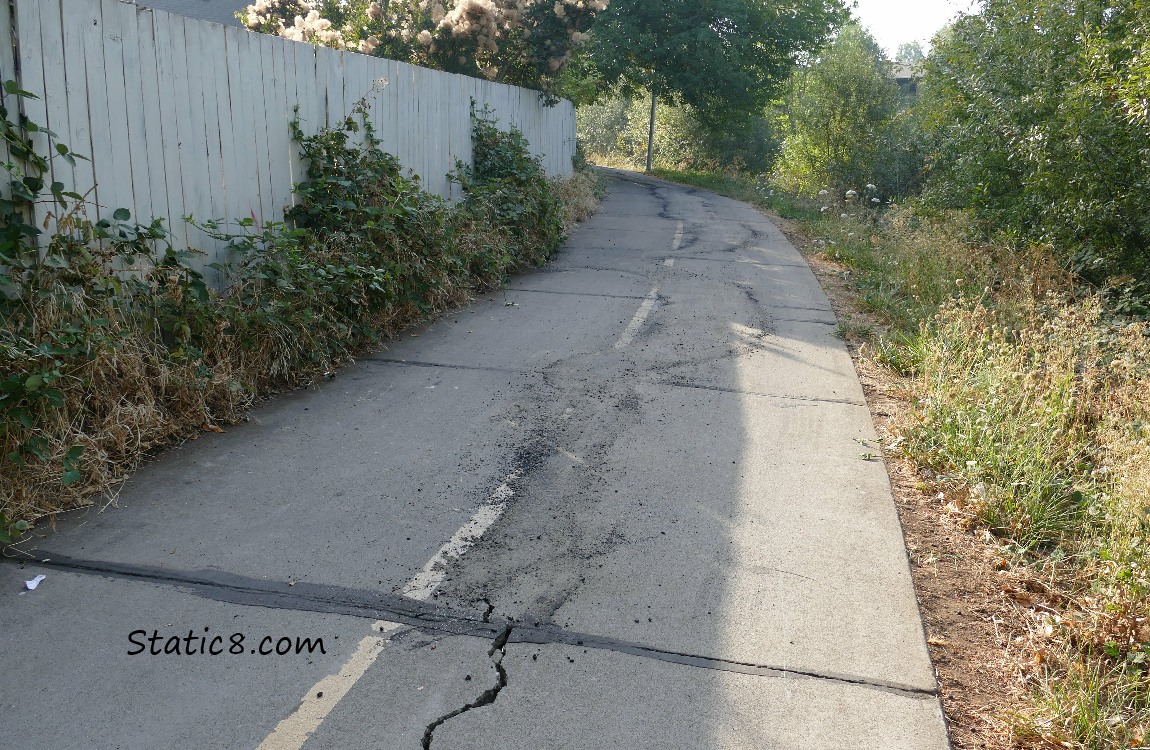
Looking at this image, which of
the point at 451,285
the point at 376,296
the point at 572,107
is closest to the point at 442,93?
the point at 451,285

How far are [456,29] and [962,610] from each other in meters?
14.4

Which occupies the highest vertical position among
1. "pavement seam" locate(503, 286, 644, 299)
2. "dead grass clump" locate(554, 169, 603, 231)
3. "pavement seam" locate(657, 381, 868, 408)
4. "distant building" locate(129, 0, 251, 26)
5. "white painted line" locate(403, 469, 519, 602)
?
"distant building" locate(129, 0, 251, 26)

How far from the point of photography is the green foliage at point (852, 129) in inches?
940

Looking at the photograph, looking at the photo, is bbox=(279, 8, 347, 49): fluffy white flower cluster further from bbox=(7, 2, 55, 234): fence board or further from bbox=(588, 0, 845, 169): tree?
bbox=(588, 0, 845, 169): tree

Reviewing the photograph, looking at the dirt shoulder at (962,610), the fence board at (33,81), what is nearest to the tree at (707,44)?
the fence board at (33,81)

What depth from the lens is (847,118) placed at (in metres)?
26.0

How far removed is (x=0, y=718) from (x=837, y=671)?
2.99m

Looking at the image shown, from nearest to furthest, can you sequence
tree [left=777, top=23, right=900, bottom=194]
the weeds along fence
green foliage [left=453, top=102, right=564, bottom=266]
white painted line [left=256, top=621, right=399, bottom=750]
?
white painted line [left=256, top=621, right=399, bottom=750] < the weeds along fence < green foliage [left=453, top=102, right=564, bottom=266] < tree [left=777, top=23, right=900, bottom=194]

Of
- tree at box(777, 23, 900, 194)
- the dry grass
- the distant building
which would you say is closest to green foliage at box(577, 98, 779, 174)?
tree at box(777, 23, 900, 194)

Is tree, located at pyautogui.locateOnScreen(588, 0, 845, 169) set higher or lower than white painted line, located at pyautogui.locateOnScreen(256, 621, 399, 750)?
higher

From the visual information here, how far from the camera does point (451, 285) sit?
9.45 metres

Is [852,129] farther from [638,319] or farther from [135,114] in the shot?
[135,114]

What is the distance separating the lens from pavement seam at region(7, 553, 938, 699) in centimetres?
350

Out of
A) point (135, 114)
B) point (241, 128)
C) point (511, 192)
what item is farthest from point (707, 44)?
point (135, 114)
